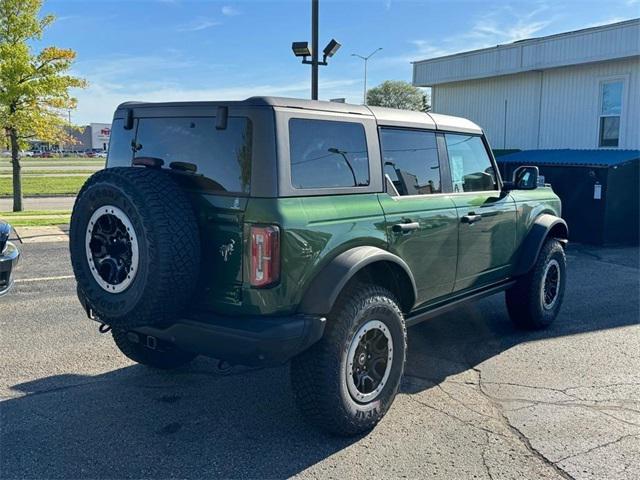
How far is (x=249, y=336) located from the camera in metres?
3.06

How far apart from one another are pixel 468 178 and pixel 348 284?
6.20ft

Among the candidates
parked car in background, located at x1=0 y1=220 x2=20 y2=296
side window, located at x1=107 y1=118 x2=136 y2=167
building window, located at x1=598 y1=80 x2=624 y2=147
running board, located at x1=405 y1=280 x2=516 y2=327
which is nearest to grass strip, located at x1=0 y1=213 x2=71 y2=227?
parked car in background, located at x1=0 y1=220 x2=20 y2=296

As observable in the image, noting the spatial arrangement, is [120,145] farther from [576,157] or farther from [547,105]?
[547,105]

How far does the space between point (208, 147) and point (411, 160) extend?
60.9 inches

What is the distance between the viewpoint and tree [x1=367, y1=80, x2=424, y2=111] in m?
58.1

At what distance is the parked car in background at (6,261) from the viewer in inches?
204

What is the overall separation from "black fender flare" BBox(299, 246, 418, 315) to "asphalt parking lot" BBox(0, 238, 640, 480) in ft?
2.75

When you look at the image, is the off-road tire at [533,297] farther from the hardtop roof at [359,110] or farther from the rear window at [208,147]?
the rear window at [208,147]

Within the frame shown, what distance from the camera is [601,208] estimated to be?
11.1 m

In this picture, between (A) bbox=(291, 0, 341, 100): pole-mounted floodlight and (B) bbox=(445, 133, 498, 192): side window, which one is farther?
(A) bbox=(291, 0, 341, 100): pole-mounted floodlight

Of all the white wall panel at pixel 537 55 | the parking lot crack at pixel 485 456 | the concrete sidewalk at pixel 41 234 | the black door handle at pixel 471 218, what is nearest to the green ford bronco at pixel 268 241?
the black door handle at pixel 471 218

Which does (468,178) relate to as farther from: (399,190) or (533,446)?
(533,446)

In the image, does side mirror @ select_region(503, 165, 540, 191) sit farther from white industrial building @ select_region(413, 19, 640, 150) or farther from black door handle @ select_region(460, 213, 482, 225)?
white industrial building @ select_region(413, 19, 640, 150)

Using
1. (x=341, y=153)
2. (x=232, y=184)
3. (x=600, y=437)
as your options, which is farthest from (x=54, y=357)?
(x=600, y=437)
